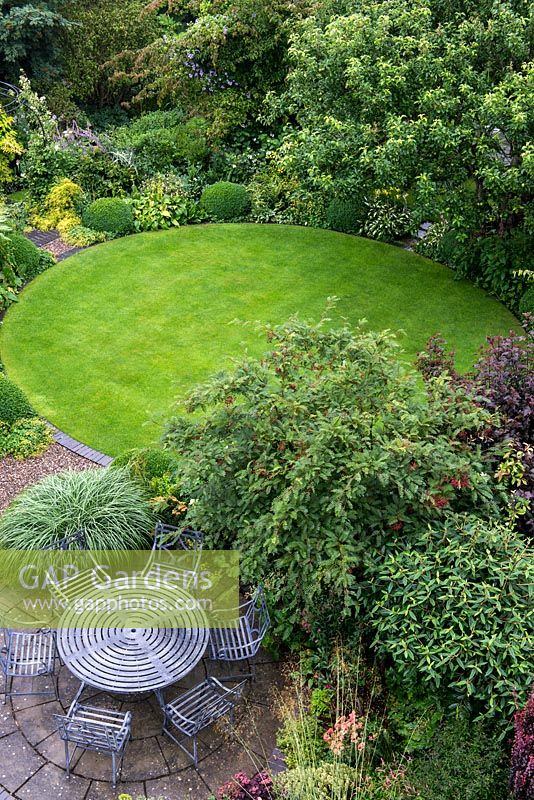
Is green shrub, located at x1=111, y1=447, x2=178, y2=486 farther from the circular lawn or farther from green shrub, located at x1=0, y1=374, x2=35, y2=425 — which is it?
green shrub, located at x1=0, y1=374, x2=35, y2=425

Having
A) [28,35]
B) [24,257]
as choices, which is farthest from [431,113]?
[28,35]

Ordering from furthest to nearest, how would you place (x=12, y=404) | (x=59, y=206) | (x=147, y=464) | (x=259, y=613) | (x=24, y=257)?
(x=59, y=206), (x=24, y=257), (x=12, y=404), (x=147, y=464), (x=259, y=613)

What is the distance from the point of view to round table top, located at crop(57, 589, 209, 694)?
5.58 metres

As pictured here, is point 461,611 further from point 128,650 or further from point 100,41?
point 100,41

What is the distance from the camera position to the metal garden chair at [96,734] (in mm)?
5188

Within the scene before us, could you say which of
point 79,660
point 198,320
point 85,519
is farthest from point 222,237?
point 79,660

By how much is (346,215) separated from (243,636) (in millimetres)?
9232

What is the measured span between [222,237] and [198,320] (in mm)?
2960

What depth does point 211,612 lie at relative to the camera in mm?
6301

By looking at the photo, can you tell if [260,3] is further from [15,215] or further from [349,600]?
[349,600]

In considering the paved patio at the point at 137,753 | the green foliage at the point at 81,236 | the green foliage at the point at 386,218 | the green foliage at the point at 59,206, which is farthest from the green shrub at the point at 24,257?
the paved patio at the point at 137,753

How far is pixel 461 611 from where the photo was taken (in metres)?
5.29

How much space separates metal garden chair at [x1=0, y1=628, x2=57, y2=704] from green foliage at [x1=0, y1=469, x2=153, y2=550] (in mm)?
790

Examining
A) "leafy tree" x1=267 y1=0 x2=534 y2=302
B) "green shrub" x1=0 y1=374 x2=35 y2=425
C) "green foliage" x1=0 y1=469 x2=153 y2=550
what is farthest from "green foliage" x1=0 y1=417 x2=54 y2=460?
"leafy tree" x1=267 y1=0 x2=534 y2=302
